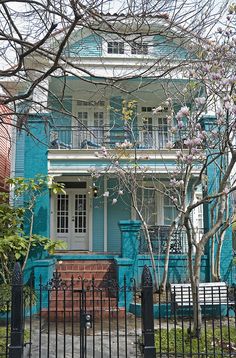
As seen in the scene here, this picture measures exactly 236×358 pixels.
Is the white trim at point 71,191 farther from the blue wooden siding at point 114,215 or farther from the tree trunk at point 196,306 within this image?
the tree trunk at point 196,306

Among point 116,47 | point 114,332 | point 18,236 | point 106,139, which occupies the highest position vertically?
point 116,47

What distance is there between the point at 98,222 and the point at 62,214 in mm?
1459

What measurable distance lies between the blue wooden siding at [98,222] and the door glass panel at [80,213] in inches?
18.2

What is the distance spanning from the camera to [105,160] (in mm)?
13336

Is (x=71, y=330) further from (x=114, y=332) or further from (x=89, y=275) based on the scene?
(x=89, y=275)

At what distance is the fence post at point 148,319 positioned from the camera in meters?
5.90

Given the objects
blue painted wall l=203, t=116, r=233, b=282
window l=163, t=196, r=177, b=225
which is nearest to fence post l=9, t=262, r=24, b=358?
blue painted wall l=203, t=116, r=233, b=282

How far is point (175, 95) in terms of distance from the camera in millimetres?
11469

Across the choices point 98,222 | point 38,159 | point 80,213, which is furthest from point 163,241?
point 38,159

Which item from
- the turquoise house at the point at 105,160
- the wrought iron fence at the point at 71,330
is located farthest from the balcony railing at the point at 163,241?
the wrought iron fence at the point at 71,330

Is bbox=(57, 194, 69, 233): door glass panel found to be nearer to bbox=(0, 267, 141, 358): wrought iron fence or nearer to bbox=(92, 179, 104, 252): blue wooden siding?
bbox=(92, 179, 104, 252): blue wooden siding

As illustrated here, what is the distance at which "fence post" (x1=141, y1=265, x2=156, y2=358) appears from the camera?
5.90 meters

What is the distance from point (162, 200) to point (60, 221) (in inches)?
156

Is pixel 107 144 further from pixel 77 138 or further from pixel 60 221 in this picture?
pixel 60 221
